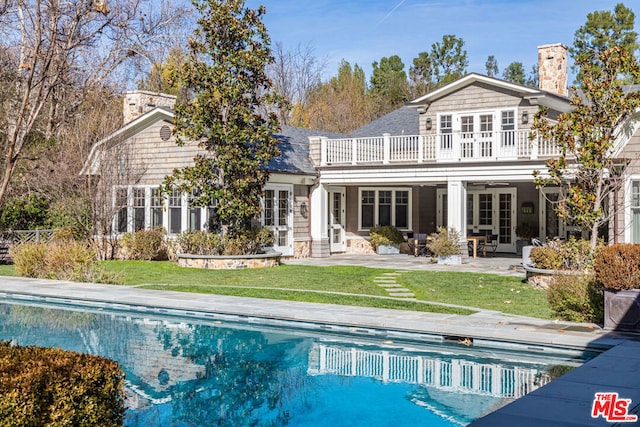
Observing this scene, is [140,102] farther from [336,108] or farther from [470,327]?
[336,108]

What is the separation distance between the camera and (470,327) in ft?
34.5

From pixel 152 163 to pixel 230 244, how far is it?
16.3 ft

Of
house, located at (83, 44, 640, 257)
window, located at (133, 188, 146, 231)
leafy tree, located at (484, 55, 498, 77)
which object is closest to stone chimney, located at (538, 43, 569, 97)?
house, located at (83, 44, 640, 257)

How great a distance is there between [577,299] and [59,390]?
8.78 metres

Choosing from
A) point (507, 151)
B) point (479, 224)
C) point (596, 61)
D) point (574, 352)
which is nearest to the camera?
point (574, 352)

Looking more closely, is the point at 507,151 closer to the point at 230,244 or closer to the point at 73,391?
the point at 230,244

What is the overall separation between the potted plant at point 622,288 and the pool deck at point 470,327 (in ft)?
0.96

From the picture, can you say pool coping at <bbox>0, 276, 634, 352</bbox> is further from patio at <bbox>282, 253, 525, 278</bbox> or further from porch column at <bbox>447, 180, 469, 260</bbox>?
porch column at <bbox>447, 180, 469, 260</bbox>

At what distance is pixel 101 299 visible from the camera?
13914 millimetres

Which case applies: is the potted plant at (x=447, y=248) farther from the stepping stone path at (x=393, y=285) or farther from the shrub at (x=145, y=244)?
the shrub at (x=145, y=244)

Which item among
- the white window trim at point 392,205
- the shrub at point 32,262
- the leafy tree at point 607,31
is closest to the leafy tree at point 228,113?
the shrub at point 32,262

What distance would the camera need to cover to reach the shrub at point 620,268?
1013 cm

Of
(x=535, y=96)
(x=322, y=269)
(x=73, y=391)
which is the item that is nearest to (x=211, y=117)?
(x=322, y=269)

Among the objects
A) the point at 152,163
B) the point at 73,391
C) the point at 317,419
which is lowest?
the point at 317,419
